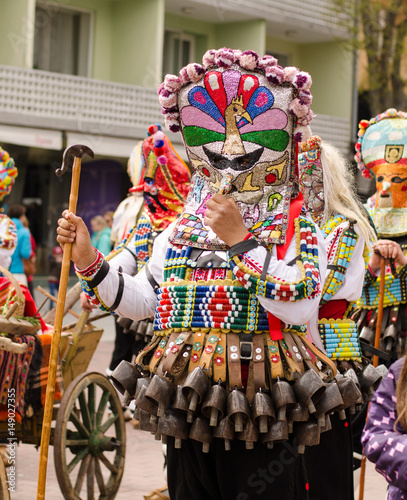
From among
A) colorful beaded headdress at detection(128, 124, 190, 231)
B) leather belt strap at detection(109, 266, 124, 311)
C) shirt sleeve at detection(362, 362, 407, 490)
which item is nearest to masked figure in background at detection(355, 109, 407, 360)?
colorful beaded headdress at detection(128, 124, 190, 231)

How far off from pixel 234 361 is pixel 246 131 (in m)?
0.91

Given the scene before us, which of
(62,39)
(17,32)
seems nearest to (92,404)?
(17,32)

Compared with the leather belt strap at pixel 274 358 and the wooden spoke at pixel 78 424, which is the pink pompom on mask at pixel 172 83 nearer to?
the leather belt strap at pixel 274 358

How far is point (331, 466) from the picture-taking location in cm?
449

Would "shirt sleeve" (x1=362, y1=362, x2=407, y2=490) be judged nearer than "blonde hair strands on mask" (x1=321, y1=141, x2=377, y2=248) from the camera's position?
Yes

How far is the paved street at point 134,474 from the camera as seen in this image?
5832 mm

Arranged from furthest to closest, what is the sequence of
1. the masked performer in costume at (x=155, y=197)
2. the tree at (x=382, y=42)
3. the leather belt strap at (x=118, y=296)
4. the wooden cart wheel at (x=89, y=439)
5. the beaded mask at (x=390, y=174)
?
the tree at (x=382, y=42)
the masked performer in costume at (x=155, y=197)
the beaded mask at (x=390, y=174)
the wooden cart wheel at (x=89, y=439)
the leather belt strap at (x=118, y=296)

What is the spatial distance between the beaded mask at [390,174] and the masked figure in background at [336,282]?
0.99 m

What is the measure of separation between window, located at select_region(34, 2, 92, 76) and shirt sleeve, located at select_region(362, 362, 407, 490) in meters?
16.8

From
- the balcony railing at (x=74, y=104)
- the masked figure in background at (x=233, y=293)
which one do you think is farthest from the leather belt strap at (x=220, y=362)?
the balcony railing at (x=74, y=104)

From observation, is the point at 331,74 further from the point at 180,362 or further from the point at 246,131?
the point at 180,362

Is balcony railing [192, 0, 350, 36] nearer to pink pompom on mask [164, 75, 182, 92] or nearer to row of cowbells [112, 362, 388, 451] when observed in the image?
pink pompom on mask [164, 75, 182, 92]

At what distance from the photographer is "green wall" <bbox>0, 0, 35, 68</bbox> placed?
16.4 metres

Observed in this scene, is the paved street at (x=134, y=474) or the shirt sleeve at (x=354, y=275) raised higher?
the shirt sleeve at (x=354, y=275)
